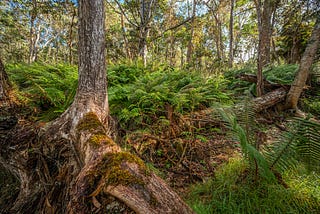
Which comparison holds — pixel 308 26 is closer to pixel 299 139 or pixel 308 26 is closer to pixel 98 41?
pixel 299 139

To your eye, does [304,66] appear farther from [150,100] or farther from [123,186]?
[123,186]

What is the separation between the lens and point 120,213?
1.15 meters

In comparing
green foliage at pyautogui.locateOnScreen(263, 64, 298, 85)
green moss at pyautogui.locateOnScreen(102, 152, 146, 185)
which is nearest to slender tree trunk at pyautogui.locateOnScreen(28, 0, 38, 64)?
green moss at pyautogui.locateOnScreen(102, 152, 146, 185)

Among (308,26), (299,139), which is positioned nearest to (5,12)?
(299,139)

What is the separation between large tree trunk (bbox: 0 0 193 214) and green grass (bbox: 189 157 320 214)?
1.87 feet

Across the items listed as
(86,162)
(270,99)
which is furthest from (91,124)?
(270,99)

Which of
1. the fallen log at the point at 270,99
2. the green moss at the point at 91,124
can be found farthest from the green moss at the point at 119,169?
the fallen log at the point at 270,99

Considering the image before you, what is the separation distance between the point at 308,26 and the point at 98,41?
1034 cm

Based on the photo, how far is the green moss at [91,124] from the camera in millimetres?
1899

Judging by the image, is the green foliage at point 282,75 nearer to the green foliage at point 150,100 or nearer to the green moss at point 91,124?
the green foliage at point 150,100

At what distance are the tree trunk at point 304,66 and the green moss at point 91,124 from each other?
4565 mm

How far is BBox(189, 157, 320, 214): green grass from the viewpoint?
1.42 metres

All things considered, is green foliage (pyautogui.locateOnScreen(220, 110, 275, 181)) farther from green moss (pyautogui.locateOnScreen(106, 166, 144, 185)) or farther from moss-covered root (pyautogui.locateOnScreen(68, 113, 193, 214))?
green moss (pyautogui.locateOnScreen(106, 166, 144, 185))

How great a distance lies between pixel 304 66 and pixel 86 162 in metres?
4.83
